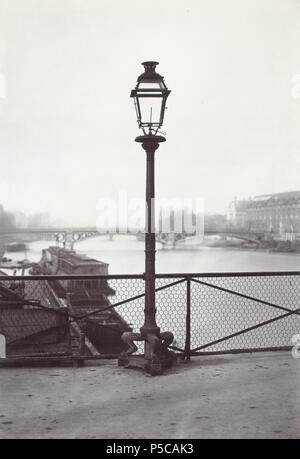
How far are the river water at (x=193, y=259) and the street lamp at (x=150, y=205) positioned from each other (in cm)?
2490

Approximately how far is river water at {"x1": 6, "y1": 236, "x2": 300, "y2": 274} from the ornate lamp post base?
81.7 ft

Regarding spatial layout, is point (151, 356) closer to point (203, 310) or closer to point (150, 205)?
point (150, 205)

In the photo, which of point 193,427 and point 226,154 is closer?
point 193,427

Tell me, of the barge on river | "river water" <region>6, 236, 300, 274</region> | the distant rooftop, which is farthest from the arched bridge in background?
the distant rooftop

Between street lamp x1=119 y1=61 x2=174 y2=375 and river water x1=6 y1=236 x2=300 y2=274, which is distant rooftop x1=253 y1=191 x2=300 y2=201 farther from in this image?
street lamp x1=119 y1=61 x2=174 y2=375

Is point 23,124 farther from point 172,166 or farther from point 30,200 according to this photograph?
point 172,166

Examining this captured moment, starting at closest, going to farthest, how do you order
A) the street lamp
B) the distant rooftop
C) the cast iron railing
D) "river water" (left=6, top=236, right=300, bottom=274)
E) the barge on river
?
the street lamp, the cast iron railing, the barge on river, "river water" (left=6, top=236, right=300, bottom=274), the distant rooftop

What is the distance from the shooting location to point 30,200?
38.4 meters

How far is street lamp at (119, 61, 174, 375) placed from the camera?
5.13 metres

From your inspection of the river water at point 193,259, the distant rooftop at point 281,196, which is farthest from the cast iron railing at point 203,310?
the distant rooftop at point 281,196

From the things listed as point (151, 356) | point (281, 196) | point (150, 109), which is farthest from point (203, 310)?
point (281, 196)

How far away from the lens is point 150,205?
547 centimetres
